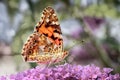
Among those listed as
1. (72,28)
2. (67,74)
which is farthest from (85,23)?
(67,74)

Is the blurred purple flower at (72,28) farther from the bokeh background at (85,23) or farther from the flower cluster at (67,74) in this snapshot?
the flower cluster at (67,74)

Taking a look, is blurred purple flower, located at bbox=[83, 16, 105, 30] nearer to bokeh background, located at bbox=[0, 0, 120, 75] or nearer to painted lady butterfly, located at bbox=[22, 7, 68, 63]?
bokeh background, located at bbox=[0, 0, 120, 75]

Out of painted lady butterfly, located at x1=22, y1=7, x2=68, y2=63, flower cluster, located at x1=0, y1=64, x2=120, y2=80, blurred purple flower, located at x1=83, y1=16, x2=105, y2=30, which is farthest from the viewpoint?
blurred purple flower, located at x1=83, y1=16, x2=105, y2=30

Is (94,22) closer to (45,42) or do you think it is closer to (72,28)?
(72,28)

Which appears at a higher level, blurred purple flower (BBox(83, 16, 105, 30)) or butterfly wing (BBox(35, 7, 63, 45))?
blurred purple flower (BBox(83, 16, 105, 30))

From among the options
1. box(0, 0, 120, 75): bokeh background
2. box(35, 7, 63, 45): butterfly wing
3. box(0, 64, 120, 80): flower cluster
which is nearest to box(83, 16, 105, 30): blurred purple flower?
box(0, 0, 120, 75): bokeh background

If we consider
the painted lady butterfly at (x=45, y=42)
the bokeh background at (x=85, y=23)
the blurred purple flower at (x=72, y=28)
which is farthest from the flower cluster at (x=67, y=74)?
the blurred purple flower at (x=72, y=28)

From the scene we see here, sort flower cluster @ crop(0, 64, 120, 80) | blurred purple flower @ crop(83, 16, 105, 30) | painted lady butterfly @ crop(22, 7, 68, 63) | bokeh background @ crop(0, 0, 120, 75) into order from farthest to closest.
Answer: blurred purple flower @ crop(83, 16, 105, 30), bokeh background @ crop(0, 0, 120, 75), painted lady butterfly @ crop(22, 7, 68, 63), flower cluster @ crop(0, 64, 120, 80)
